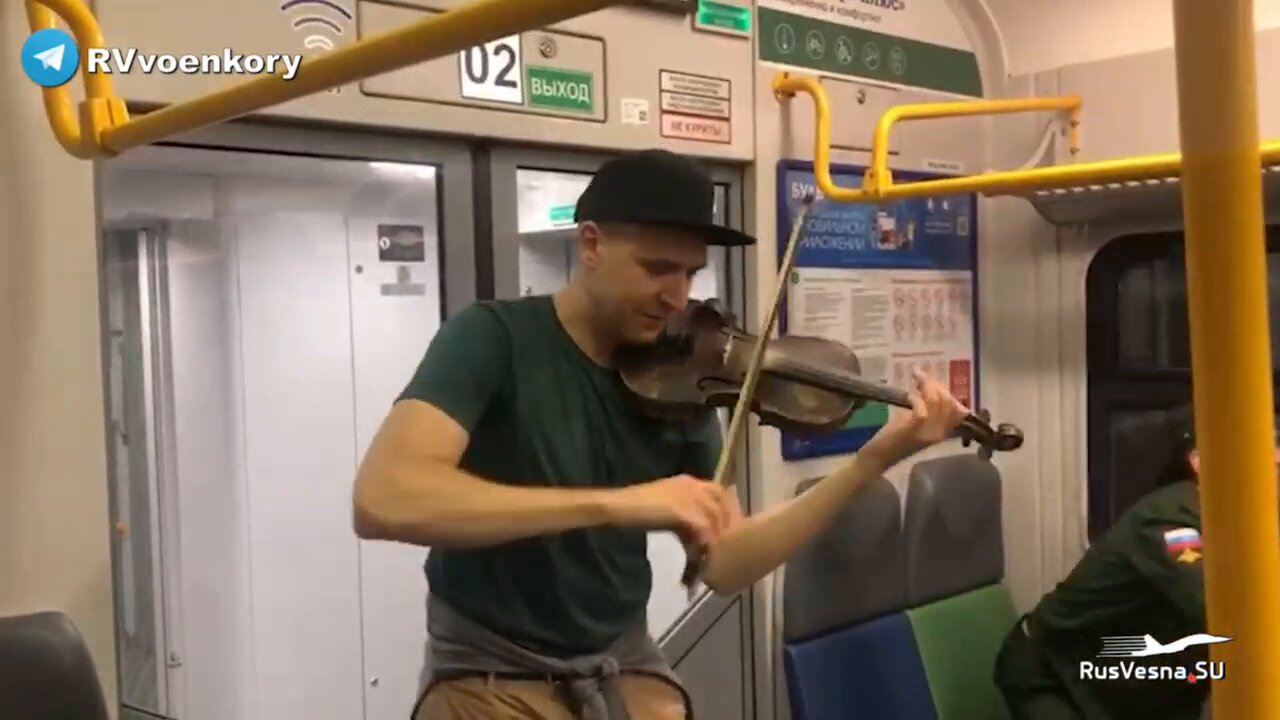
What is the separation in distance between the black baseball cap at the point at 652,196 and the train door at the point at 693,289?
2.95 ft

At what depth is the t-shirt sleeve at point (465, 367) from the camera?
6.08 ft

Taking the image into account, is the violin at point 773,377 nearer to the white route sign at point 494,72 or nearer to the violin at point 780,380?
the violin at point 780,380

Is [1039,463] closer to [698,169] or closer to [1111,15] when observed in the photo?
[1111,15]

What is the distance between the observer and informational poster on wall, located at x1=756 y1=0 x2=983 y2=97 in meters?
3.58

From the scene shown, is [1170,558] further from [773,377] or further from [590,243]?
[590,243]

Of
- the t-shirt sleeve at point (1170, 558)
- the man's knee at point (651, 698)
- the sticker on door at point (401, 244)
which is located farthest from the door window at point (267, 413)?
the t-shirt sleeve at point (1170, 558)

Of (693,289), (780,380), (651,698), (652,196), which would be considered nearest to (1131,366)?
(693,289)

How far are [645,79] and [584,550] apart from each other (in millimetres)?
1474

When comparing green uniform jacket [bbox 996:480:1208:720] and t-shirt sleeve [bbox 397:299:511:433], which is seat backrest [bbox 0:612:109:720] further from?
green uniform jacket [bbox 996:480:1208:720]

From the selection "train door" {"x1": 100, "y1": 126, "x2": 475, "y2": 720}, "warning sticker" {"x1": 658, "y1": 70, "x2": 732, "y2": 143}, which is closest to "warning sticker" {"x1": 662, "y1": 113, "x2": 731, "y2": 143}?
"warning sticker" {"x1": 658, "y1": 70, "x2": 732, "y2": 143}

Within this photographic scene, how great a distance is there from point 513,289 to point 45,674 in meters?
1.29

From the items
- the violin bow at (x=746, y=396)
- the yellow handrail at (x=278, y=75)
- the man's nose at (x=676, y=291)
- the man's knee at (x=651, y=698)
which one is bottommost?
the man's knee at (x=651, y=698)

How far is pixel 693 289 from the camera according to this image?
3.42m

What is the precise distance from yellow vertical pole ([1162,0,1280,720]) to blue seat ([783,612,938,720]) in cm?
253
